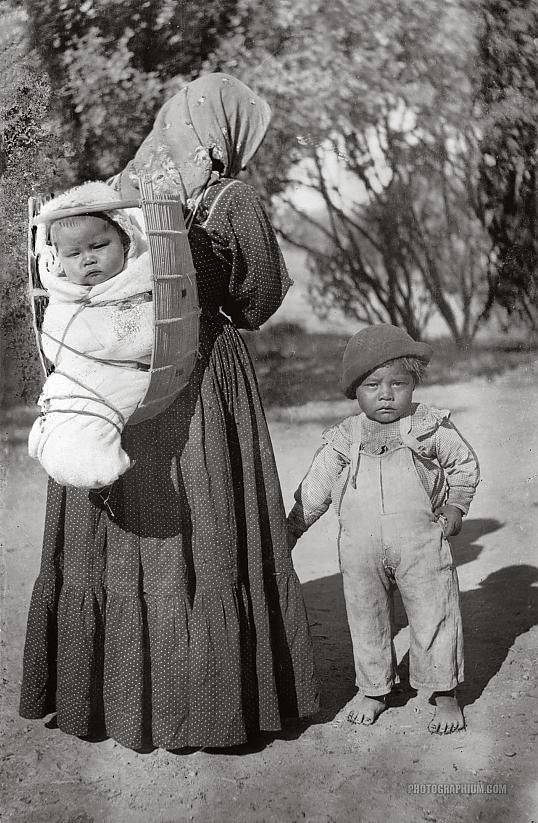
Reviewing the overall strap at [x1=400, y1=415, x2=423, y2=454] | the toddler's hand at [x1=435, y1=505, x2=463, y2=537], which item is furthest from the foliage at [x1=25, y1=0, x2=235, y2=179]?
the toddler's hand at [x1=435, y1=505, x2=463, y2=537]

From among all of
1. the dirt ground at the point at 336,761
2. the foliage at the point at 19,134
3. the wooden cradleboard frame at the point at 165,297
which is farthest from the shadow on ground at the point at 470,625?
the foliage at the point at 19,134

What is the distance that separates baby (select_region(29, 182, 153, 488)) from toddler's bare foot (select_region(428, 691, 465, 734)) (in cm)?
119

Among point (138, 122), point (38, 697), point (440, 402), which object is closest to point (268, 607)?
point (38, 697)

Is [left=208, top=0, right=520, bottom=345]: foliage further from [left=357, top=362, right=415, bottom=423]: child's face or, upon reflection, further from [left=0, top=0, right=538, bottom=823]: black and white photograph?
[left=357, top=362, right=415, bottom=423]: child's face

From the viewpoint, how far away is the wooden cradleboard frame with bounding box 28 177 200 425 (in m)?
2.00

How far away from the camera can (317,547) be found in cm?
427

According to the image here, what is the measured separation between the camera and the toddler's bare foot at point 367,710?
2545 mm

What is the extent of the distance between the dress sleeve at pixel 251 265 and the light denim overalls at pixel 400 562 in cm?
45

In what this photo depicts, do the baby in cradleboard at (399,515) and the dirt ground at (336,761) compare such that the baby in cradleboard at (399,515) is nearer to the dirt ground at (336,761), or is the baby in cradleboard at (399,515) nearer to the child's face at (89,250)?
the dirt ground at (336,761)

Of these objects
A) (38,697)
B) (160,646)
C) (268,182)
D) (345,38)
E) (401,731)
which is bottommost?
(401,731)

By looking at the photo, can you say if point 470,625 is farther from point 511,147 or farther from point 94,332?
point 511,147

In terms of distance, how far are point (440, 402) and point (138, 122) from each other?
231 centimetres

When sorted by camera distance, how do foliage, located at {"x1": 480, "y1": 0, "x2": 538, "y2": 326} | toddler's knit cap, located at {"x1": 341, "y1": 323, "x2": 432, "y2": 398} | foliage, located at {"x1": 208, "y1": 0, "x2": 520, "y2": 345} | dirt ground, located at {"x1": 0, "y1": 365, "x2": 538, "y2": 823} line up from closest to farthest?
dirt ground, located at {"x1": 0, "y1": 365, "x2": 538, "y2": 823} → toddler's knit cap, located at {"x1": 341, "y1": 323, "x2": 432, "y2": 398} → foliage, located at {"x1": 480, "y1": 0, "x2": 538, "y2": 326} → foliage, located at {"x1": 208, "y1": 0, "x2": 520, "y2": 345}

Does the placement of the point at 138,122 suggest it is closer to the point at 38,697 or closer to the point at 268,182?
the point at 268,182
